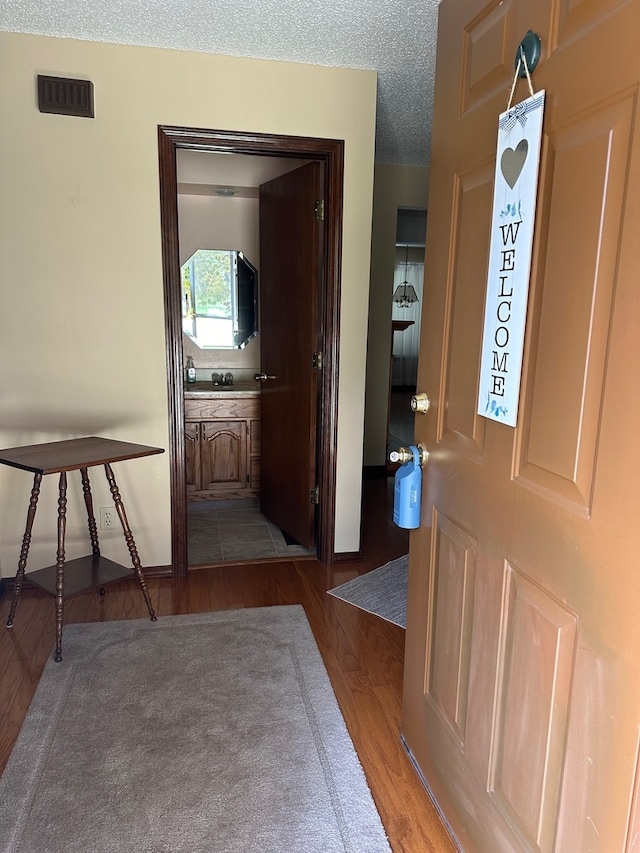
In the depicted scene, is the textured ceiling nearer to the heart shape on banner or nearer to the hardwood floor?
the heart shape on banner

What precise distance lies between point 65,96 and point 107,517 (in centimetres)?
188

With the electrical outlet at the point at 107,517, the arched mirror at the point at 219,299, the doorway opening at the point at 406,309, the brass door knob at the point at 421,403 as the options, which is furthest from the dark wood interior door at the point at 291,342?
the doorway opening at the point at 406,309

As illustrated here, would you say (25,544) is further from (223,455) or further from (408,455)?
(223,455)

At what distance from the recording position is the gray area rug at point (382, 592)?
2.68 meters

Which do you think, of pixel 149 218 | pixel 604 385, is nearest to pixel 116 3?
pixel 149 218

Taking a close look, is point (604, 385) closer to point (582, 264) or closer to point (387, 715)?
point (582, 264)

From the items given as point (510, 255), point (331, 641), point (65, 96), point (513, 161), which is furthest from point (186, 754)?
point (65, 96)

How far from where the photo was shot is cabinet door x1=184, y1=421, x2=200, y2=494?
3982 millimetres

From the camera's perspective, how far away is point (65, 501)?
7.48 feet

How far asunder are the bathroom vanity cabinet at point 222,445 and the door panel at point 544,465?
255cm

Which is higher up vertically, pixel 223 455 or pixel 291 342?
pixel 291 342

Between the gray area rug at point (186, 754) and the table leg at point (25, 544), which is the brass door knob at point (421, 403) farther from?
the table leg at point (25, 544)

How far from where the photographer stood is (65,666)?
222 centimetres

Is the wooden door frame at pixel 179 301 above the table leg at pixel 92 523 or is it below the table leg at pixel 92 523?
above
